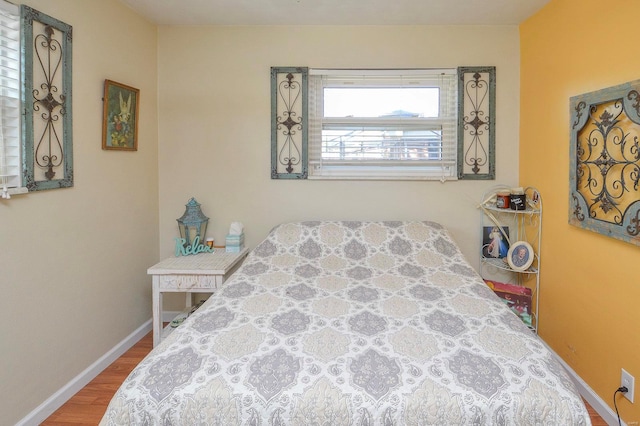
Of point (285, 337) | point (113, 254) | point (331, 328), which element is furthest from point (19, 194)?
point (331, 328)

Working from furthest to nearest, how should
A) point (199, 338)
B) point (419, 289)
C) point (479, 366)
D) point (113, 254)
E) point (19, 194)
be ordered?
point (113, 254), point (419, 289), point (19, 194), point (199, 338), point (479, 366)

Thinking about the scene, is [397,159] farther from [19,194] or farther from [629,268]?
[19,194]

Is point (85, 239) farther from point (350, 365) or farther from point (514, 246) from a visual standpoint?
point (514, 246)

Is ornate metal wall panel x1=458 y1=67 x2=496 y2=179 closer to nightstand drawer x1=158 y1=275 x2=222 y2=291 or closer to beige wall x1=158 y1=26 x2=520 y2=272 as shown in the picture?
beige wall x1=158 y1=26 x2=520 y2=272

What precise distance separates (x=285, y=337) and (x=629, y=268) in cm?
167

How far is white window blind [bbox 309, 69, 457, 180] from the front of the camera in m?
3.06

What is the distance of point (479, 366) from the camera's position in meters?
1.37

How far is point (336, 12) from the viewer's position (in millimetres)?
2742

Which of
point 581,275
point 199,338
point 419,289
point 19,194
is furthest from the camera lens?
point 581,275

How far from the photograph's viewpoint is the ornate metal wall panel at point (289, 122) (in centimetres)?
304

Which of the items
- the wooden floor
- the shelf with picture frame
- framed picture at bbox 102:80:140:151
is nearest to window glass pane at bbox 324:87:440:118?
the shelf with picture frame

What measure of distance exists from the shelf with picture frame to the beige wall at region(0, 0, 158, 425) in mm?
2571

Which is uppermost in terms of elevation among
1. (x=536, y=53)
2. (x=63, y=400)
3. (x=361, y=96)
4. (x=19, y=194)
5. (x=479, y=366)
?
(x=536, y=53)

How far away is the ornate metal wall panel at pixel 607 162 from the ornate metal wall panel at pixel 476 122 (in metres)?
0.75
